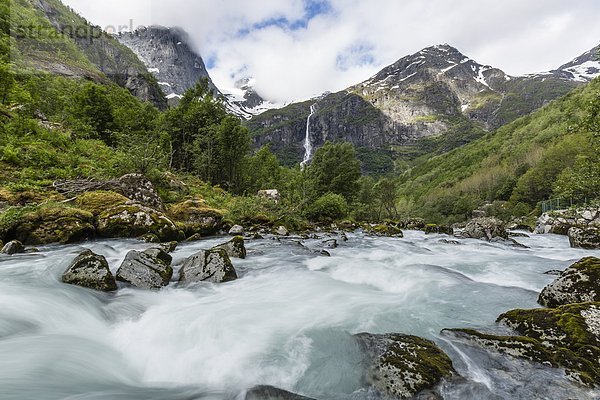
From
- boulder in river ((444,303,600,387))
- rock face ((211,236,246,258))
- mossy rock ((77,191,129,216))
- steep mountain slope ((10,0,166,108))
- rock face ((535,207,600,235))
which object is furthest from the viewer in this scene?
steep mountain slope ((10,0,166,108))

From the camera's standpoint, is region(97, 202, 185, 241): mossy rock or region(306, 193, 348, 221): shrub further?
region(306, 193, 348, 221): shrub

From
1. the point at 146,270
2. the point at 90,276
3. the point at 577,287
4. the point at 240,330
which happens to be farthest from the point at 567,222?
the point at 90,276

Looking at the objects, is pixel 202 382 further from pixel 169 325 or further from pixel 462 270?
pixel 462 270

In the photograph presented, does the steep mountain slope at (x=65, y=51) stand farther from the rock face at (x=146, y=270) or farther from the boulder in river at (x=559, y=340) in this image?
the boulder in river at (x=559, y=340)

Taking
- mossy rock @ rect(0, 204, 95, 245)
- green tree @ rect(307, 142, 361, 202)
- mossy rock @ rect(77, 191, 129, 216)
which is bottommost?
mossy rock @ rect(0, 204, 95, 245)

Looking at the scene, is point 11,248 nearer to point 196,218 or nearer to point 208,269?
point 208,269

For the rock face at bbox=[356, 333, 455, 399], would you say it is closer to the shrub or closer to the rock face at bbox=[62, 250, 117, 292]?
the rock face at bbox=[62, 250, 117, 292]

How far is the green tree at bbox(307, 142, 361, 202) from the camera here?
45094 mm

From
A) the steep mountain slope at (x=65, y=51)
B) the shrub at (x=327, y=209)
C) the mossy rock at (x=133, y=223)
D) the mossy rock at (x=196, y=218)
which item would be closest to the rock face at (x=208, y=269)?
the mossy rock at (x=133, y=223)

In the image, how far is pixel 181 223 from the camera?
15.7 m

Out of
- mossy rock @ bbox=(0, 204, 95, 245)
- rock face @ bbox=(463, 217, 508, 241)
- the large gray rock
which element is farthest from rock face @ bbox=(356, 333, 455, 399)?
rock face @ bbox=(463, 217, 508, 241)

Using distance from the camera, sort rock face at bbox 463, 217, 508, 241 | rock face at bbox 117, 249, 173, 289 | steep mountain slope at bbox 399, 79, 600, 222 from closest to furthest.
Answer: rock face at bbox 117, 249, 173, 289 < rock face at bbox 463, 217, 508, 241 < steep mountain slope at bbox 399, 79, 600, 222

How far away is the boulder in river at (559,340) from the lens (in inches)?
145

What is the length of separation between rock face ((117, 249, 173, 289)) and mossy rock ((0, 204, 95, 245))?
5396 millimetres
